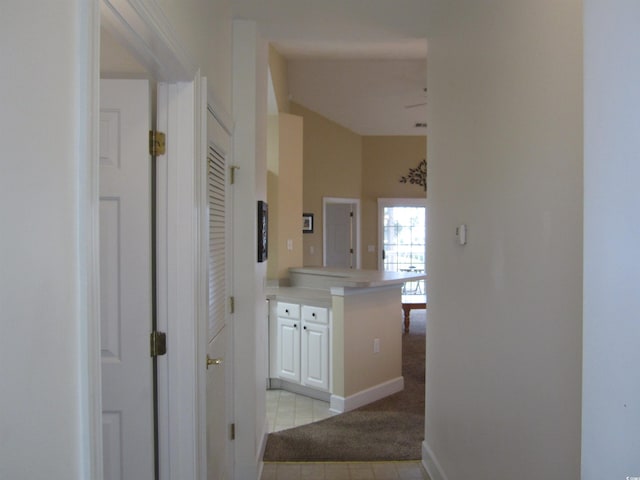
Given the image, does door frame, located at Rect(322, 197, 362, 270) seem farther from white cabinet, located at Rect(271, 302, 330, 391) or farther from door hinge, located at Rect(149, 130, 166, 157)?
door hinge, located at Rect(149, 130, 166, 157)

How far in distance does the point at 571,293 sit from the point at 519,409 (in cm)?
55

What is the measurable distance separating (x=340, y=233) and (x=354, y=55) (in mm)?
4820

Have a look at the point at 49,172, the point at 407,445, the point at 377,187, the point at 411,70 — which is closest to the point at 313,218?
the point at 377,187

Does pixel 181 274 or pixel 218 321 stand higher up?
pixel 181 274

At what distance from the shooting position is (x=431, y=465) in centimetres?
291

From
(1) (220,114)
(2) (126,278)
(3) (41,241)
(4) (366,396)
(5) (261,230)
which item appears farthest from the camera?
(4) (366,396)

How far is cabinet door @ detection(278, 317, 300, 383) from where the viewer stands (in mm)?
4523

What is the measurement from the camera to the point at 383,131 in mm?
8844

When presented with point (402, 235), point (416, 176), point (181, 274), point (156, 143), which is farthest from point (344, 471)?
point (416, 176)

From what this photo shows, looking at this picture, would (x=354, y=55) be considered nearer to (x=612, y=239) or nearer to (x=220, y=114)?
(x=220, y=114)

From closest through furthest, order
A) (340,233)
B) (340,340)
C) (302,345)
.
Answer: (340,340) → (302,345) → (340,233)

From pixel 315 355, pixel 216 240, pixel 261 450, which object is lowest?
pixel 261 450

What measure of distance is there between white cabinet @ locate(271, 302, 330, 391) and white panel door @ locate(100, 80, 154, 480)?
264 centimetres

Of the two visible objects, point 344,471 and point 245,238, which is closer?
point 245,238
